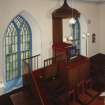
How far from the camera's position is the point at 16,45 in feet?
23.6

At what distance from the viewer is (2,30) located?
242 inches

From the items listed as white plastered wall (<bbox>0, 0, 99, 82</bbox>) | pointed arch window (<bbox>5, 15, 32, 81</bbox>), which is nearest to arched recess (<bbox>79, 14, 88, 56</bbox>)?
white plastered wall (<bbox>0, 0, 99, 82</bbox>)

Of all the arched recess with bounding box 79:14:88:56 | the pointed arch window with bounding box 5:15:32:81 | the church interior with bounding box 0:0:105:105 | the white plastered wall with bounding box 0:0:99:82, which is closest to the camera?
the church interior with bounding box 0:0:105:105

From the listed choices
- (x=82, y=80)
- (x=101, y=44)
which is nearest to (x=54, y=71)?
(x=82, y=80)

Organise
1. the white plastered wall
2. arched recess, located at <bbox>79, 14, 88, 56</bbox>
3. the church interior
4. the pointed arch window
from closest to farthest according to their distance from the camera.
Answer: the church interior < the white plastered wall < the pointed arch window < arched recess, located at <bbox>79, 14, 88, 56</bbox>

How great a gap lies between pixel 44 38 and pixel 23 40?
747 millimetres

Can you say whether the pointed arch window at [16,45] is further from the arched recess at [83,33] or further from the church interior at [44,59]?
the arched recess at [83,33]

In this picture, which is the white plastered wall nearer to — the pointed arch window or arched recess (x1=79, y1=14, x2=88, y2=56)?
arched recess (x1=79, y1=14, x2=88, y2=56)

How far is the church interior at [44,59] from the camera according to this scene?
593cm

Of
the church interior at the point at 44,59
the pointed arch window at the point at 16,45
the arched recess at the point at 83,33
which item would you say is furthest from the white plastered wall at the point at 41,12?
the pointed arch window at the point at 16,45

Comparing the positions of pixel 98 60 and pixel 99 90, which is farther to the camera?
pixel 98 60

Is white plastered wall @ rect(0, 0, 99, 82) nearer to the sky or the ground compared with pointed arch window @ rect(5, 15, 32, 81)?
nearer to the sky

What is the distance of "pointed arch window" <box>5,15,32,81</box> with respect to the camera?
696 centimetres

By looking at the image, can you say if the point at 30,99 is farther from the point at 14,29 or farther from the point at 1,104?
the point at 14,29
